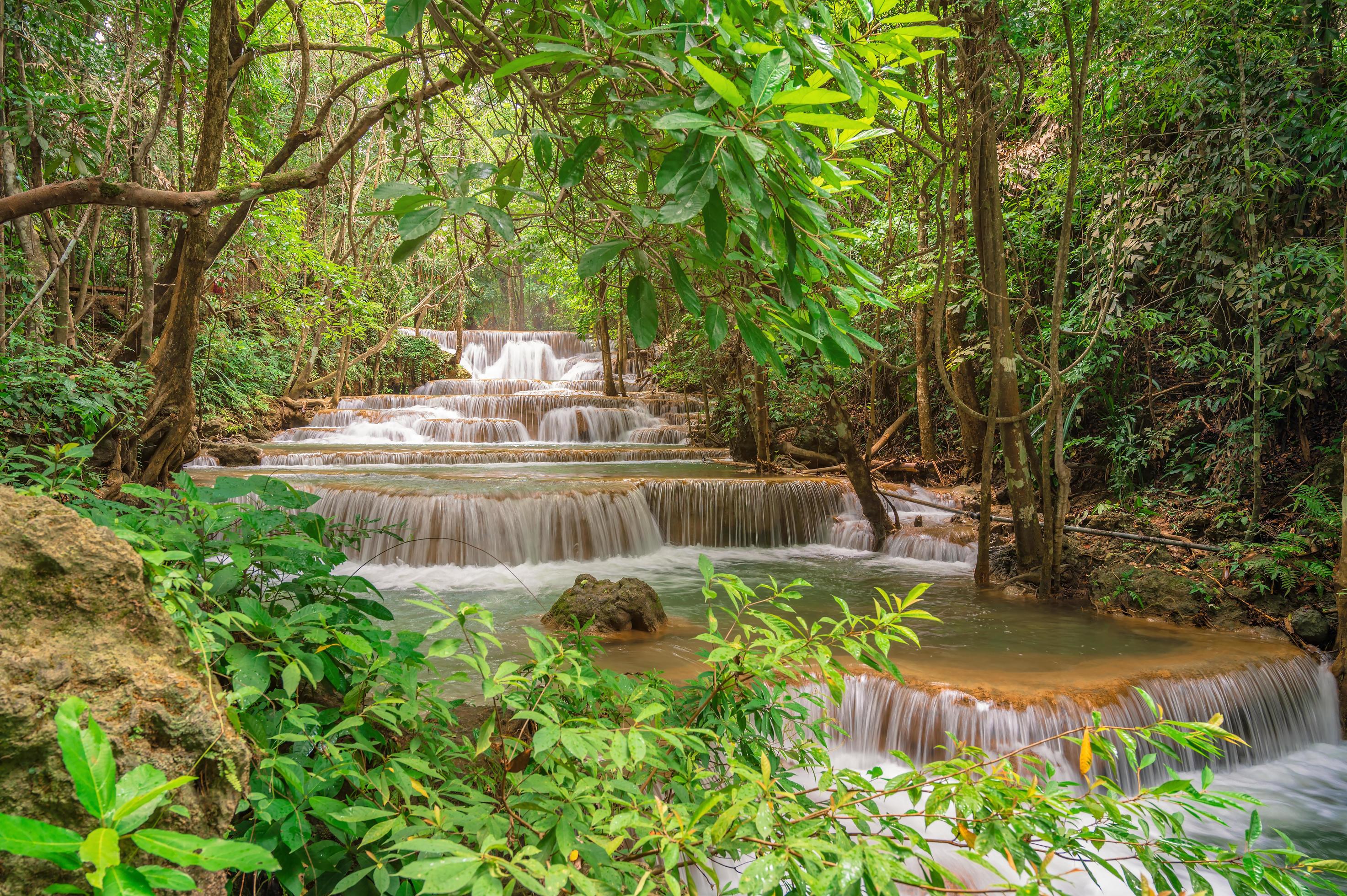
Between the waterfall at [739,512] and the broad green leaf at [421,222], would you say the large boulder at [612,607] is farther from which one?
the broad green leaf at [421,222]

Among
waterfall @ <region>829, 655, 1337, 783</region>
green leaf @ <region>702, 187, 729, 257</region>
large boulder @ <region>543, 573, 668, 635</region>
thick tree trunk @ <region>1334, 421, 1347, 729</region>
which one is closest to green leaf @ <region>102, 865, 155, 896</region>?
green leaf @ <region>702, 187, 729, 257</region>

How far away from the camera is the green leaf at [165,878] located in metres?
0.68

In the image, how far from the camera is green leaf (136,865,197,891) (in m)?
0.68

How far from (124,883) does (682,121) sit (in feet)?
4.12

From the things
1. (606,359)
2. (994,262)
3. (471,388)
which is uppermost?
(606,359)

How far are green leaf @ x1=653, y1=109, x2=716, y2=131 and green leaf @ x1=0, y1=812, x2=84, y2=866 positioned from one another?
46.9 inches

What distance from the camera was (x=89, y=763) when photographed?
0.70 metres

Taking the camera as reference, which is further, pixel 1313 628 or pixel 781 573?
pixel 781 573

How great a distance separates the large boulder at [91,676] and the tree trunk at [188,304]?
3066 millimetres

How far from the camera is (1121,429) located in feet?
24.4

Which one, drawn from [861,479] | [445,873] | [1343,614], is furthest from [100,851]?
[861,479]

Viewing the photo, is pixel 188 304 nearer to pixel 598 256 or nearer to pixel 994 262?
pixel 598 256

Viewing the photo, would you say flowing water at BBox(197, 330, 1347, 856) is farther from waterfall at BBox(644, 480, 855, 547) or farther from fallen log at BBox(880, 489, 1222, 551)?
fallen log at BBox(880, 489, 1222, 551)

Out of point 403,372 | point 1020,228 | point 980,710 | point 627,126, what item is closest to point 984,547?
point 980,710
